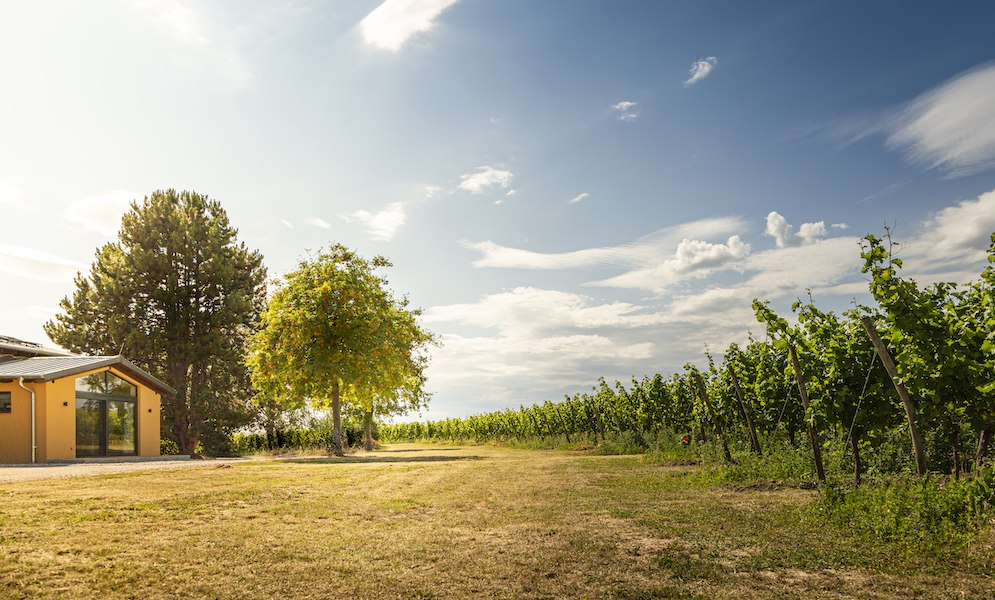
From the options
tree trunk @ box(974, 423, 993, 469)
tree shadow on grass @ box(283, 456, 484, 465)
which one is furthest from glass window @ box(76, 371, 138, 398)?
tree trunk @ box(974, 423, 993, 469)

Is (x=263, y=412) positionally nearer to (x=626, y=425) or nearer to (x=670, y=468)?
(x=626, y=425)

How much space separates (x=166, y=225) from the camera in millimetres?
35031

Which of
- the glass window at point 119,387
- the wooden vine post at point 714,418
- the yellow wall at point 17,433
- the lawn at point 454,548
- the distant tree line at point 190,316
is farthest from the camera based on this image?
the distant tree line at point 190,316

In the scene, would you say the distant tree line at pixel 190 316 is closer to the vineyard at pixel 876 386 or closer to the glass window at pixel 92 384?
the glass window at pixel 92 384

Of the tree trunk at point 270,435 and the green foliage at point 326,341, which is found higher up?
the green foliage at point 326,341

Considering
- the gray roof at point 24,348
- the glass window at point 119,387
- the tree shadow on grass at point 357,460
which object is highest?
the gray roof at point 24,348

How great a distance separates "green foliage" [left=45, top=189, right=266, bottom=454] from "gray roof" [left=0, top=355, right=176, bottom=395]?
5631 mm

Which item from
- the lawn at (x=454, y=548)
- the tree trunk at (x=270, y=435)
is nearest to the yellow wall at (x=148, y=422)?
the tree trunk at (x=270, y=435)

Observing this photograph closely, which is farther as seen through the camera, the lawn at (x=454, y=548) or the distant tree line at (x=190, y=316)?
the distant tree line at (x=190, y=316)

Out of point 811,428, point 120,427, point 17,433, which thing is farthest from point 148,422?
point 811,428

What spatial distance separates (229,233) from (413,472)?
997 inches

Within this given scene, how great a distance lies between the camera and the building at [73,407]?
2277 cm

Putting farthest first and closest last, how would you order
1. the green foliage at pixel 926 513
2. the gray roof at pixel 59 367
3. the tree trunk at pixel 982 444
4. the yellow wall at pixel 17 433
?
the yellow wall at pixel 17 433 → the gray roof at pixel 59 367 → the tree trunk at pixel 982 444 → the green foliage at pixel 926 513

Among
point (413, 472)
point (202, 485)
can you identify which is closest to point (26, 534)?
point (202, 485)
